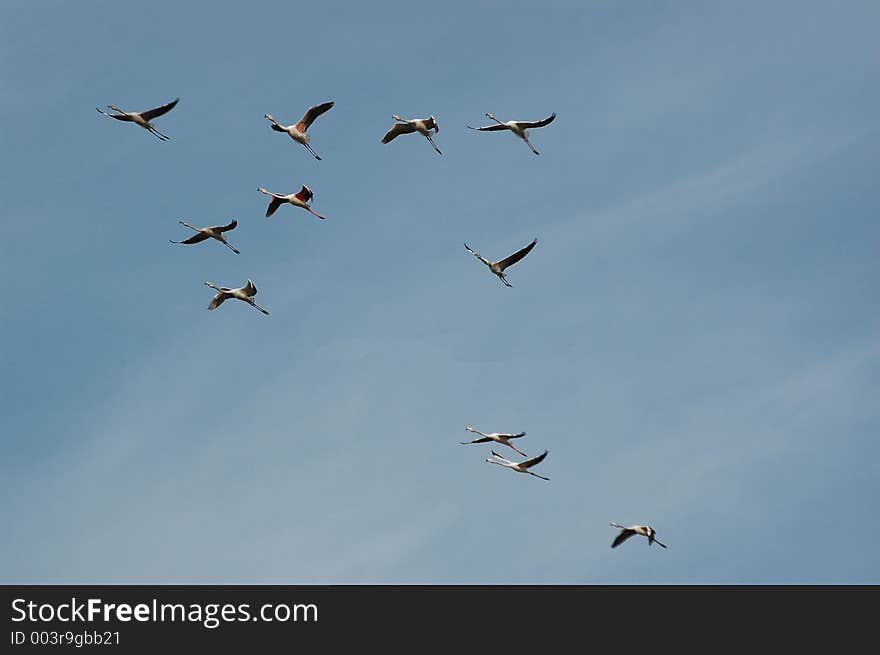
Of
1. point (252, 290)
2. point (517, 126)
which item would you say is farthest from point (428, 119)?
point (252, 290)

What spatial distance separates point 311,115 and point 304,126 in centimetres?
88

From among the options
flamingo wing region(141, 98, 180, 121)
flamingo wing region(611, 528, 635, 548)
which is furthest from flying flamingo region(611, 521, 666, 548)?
flamingo wing region(141, 98, 180, 121)

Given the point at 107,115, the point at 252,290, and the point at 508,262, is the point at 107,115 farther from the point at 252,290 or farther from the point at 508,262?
the point at 508,262

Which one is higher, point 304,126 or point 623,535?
point 304,126

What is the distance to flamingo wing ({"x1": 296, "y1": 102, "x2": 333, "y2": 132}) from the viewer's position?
102 metres

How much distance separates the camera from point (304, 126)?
10338 centimetres

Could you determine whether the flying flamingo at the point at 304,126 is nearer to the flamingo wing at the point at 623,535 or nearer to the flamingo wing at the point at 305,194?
the flamingo wing at the point at 305,194

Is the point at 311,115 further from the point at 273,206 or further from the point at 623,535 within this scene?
the point at 623,535

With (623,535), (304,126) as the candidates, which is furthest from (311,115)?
(623,535)

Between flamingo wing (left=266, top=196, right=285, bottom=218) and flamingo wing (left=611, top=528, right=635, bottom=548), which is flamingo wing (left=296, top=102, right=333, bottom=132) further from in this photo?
flamingo wing (left=611, top=528, right=635, bottom=548)
